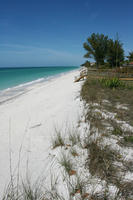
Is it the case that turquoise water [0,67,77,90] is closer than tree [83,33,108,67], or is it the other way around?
turquoise water [0,67,77,90]

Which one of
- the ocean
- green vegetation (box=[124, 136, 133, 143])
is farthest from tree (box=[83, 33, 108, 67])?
green vegetation (box=[124, 136, 133, 143])

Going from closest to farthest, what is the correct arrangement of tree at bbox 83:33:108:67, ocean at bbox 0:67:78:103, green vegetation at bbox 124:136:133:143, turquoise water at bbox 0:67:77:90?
green vegetation at bbox 124:136:133:143 < ocean at bbox 0:67:78:103 < turquoise water at bbox 0:67:77:90 < tree at bbox 83:33:108:67

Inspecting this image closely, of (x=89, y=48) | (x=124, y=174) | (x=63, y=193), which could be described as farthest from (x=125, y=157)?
(x=89, y=48)

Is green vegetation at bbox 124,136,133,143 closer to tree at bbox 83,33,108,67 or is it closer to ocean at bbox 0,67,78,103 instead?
ocean at bbox 0,67,78,103

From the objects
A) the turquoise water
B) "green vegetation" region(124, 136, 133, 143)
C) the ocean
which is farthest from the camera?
the turquoise water

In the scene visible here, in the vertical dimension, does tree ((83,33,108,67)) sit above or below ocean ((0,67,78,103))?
above

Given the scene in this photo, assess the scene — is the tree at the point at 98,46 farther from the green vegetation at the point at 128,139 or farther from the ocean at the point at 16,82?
the green vegetation at the point at 128,139

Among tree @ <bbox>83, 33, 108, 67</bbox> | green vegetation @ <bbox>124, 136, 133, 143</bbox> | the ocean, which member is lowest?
green vegetation @ <bbox>124, 136, 133, 143</bbox>

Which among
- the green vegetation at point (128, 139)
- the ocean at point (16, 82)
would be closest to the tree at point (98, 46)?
the ocean at point (16, 82)

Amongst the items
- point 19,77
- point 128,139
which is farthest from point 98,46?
point 128,139

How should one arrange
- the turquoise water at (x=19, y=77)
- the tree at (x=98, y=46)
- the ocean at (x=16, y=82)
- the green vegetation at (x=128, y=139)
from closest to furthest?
the green vegetation at (x=128, y=139) < the ocean at (x=16, y=82) < the turquoise water at (x=19, y=77) < the tree at (x=98, y=46)

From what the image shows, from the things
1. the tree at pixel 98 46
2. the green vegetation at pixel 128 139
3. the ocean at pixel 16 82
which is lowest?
the green vegetation at pixel 128 139

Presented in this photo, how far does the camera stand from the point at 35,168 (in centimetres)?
199

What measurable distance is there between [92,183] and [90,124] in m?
1.61
